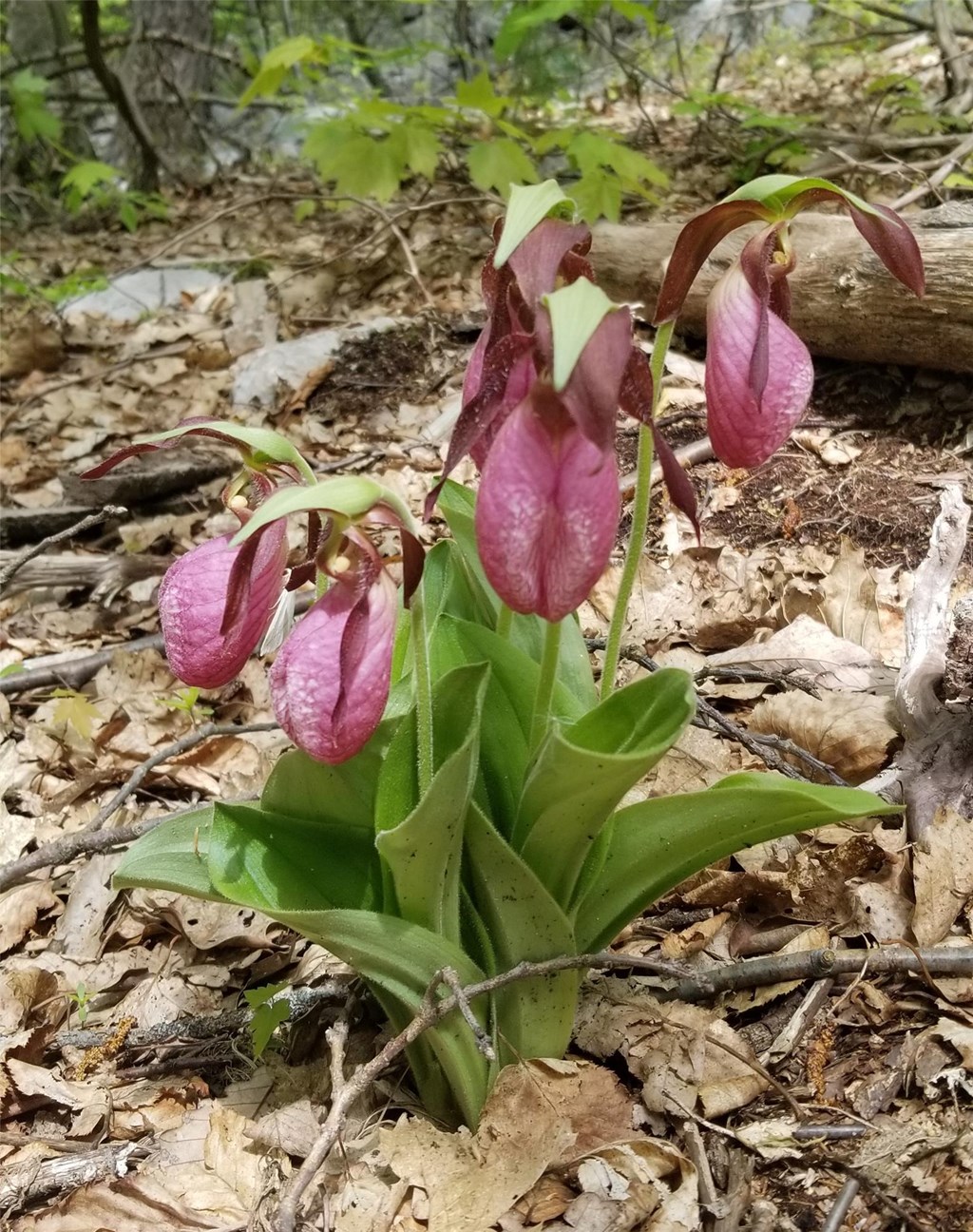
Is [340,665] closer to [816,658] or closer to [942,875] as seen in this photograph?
[942,875]

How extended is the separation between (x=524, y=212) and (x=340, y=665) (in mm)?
478

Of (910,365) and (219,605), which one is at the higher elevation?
(219,605)

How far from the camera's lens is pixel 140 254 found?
19.0ft

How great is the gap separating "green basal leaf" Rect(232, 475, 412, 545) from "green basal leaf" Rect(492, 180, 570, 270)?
9.8 inches

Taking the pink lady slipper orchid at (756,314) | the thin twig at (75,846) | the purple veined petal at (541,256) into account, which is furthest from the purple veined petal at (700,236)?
the thin twig at (75,846)

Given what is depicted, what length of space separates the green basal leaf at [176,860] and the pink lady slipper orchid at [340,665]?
0.29 m

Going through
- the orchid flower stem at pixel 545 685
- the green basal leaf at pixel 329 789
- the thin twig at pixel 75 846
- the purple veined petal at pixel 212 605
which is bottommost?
the thin twig at pixel 75 846

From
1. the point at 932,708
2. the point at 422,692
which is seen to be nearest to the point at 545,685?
the point at 422,692

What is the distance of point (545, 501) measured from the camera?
0.85 metres

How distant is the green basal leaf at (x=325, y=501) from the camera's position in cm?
89

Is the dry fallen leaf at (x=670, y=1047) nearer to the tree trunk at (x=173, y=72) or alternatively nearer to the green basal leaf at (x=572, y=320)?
the green basal leaf at (x=572, y=320)

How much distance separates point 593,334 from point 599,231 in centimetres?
293

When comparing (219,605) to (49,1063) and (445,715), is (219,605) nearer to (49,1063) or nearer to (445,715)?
(445,715)

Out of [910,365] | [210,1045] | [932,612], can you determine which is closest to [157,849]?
[210,1045]
